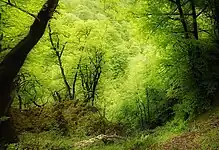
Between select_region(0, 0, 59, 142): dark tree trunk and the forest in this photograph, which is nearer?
select_region(0, 0, 59, 142): dark tree trunk

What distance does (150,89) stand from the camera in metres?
39.4

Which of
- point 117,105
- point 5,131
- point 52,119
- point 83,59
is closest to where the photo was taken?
point 5,131

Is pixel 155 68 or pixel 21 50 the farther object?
pixel 155 68

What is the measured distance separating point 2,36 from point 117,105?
28854 mm

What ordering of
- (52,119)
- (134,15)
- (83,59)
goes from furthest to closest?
(83,59), (52,119), (134,15)

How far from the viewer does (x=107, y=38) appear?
129ft

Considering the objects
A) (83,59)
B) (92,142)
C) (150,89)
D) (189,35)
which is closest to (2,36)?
(92,142)

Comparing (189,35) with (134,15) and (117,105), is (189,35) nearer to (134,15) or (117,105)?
(134,15)

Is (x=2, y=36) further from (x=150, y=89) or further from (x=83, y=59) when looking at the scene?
(x=150, y=89)

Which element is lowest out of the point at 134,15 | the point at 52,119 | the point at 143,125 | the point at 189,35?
the point at 143,125

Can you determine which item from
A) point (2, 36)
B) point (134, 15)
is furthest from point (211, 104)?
point (2, 36)

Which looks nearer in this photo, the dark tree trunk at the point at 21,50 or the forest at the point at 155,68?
the dark tree trunk at the point at 21,50

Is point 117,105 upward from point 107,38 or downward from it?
downward

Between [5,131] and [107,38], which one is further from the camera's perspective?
[107,38]
